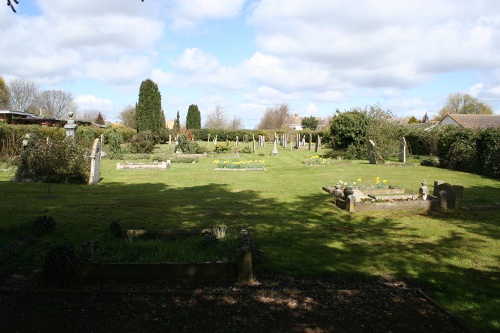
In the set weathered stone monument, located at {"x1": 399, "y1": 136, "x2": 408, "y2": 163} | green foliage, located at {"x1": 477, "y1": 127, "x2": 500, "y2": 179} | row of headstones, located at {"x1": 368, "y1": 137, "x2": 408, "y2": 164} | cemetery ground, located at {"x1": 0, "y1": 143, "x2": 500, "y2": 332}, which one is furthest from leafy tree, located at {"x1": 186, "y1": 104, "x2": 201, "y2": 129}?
cemetery ground, located at {"x1": 0, "y1": 143, "x2": 500, "y2": 332}

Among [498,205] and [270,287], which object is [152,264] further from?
[498,205]

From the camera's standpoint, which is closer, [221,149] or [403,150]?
[403,150]

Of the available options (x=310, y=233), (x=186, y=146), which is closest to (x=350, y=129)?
(x=186, y=146)

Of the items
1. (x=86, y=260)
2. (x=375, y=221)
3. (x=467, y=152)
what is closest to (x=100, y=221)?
(x=86, y=260)

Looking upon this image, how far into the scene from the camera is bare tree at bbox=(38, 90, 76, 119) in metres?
70.4

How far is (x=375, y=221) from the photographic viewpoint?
356 inches

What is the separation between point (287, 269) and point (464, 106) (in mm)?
76659

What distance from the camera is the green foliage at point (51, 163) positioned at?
14773 mm

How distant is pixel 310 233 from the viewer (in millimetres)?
7918

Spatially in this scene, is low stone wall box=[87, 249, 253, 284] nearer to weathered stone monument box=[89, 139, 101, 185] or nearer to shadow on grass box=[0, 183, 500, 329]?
shadow on grass box=[0, 183, 500, 329]

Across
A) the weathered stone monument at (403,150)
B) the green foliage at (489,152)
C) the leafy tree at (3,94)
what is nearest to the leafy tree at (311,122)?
the weathered stone monument at (403,150)

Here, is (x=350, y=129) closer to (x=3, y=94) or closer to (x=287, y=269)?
(x=287, y=269)

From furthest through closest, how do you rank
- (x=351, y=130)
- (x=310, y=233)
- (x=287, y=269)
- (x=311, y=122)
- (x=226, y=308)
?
(x=311, y=122)
(x=351, y=130)
(x=310, y=233)
(x=287, y=269)
(x=226, y=308)

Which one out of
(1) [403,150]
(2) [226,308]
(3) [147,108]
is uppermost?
(3) [147,108]
